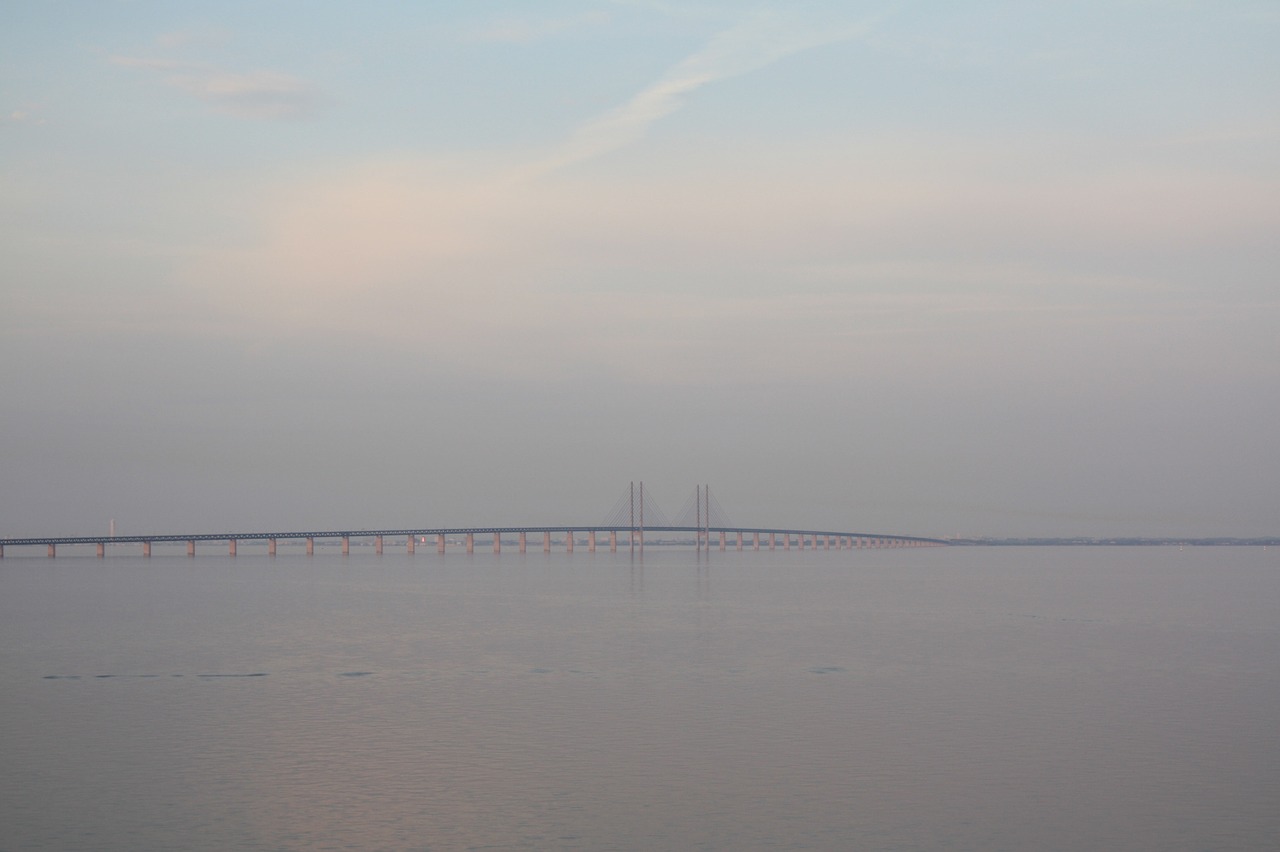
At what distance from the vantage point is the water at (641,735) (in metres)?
20.1

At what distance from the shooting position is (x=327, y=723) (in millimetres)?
29766

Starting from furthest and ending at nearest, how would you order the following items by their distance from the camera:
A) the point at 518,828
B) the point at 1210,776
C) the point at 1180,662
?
the point at 1180,662, the point at 1210,776, the point at 518,828

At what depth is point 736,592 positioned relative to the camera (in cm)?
9200

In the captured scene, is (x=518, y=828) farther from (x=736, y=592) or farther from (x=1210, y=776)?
(x=736, y=592)

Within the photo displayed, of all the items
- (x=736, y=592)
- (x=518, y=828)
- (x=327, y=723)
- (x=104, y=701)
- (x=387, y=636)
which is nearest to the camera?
(x=518, y=828)

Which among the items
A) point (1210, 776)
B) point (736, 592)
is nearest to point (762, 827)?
point (1210, 776)

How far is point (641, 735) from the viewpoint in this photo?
28.2 metres

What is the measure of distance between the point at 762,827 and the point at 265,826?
707cm

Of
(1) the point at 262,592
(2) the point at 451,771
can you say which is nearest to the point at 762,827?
(2) the point at 451,771

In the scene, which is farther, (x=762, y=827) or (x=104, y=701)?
(x=104, y=701)

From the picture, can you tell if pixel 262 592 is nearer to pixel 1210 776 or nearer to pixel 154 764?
pixel 154 764

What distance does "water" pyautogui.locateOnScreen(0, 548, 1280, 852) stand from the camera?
2012cm

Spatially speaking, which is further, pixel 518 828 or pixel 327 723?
pixel 327 723

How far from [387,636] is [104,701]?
1965 cm
